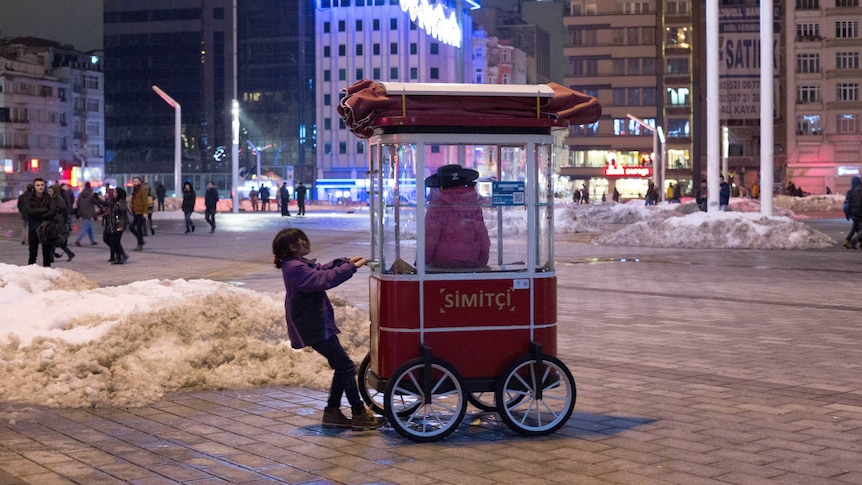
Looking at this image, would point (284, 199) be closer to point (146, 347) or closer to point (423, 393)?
point (146, 347)

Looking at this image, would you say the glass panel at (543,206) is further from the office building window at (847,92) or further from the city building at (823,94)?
the office building window at (847,92)

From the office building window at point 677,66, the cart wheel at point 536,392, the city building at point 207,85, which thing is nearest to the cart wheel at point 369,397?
the cart wheel at point 536,392

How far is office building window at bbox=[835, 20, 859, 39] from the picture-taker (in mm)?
100500

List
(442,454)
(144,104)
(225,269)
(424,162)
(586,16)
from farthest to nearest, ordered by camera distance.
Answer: (144,104) < (586,16) < (225,269) < (424,162) < (442,454)

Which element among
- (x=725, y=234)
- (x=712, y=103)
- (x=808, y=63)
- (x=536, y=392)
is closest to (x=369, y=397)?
(x=536, y=392)

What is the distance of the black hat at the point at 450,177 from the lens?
7.54 m

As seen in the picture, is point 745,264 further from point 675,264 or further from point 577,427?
point 577,427

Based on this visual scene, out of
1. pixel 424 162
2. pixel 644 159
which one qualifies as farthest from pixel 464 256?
pixel 644 159

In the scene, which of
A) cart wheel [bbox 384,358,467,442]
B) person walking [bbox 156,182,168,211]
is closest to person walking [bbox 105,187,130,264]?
cart wheel [bbox 384,358,467,442]

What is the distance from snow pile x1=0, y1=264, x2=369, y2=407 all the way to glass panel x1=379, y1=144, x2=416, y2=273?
195cm

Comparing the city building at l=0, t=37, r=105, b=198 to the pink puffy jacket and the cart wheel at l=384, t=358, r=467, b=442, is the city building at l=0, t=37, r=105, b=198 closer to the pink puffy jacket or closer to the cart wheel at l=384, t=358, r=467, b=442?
the pink puffy jacket

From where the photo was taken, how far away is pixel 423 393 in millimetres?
7254

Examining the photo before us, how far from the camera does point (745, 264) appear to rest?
75.0ft

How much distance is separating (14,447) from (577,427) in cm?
360
